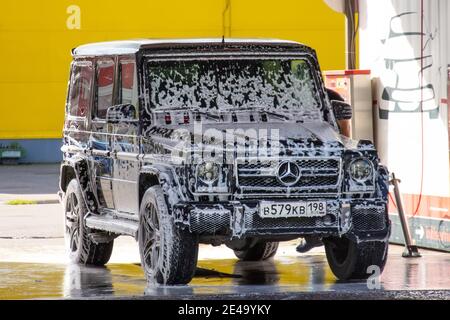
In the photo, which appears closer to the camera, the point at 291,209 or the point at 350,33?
the point at 291,209

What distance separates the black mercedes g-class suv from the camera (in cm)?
1179

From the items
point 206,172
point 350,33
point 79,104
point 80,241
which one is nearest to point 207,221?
point 206,172

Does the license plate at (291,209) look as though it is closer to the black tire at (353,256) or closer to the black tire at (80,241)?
the black tire at (353,256)

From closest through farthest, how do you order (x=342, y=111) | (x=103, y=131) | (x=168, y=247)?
(x=168, y=247) → (x=342, y=111) → (x=103, y=131)

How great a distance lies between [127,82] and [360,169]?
7.86 ft

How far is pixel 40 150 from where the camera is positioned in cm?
3098

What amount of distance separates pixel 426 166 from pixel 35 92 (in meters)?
17.0

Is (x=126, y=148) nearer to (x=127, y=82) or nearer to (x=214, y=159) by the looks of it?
(x=127, y=82)

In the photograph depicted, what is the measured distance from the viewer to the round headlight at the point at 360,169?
12023 mm

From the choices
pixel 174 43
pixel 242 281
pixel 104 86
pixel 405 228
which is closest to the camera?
pixel 242 281

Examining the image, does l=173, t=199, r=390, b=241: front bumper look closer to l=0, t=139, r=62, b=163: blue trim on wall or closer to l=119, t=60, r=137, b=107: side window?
l=119, t=60, r=137, b=107: side window

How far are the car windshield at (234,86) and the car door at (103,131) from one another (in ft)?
2.63

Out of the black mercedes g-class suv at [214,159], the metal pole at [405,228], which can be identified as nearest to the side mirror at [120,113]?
the black mercedes g-class suv at [214,159]
